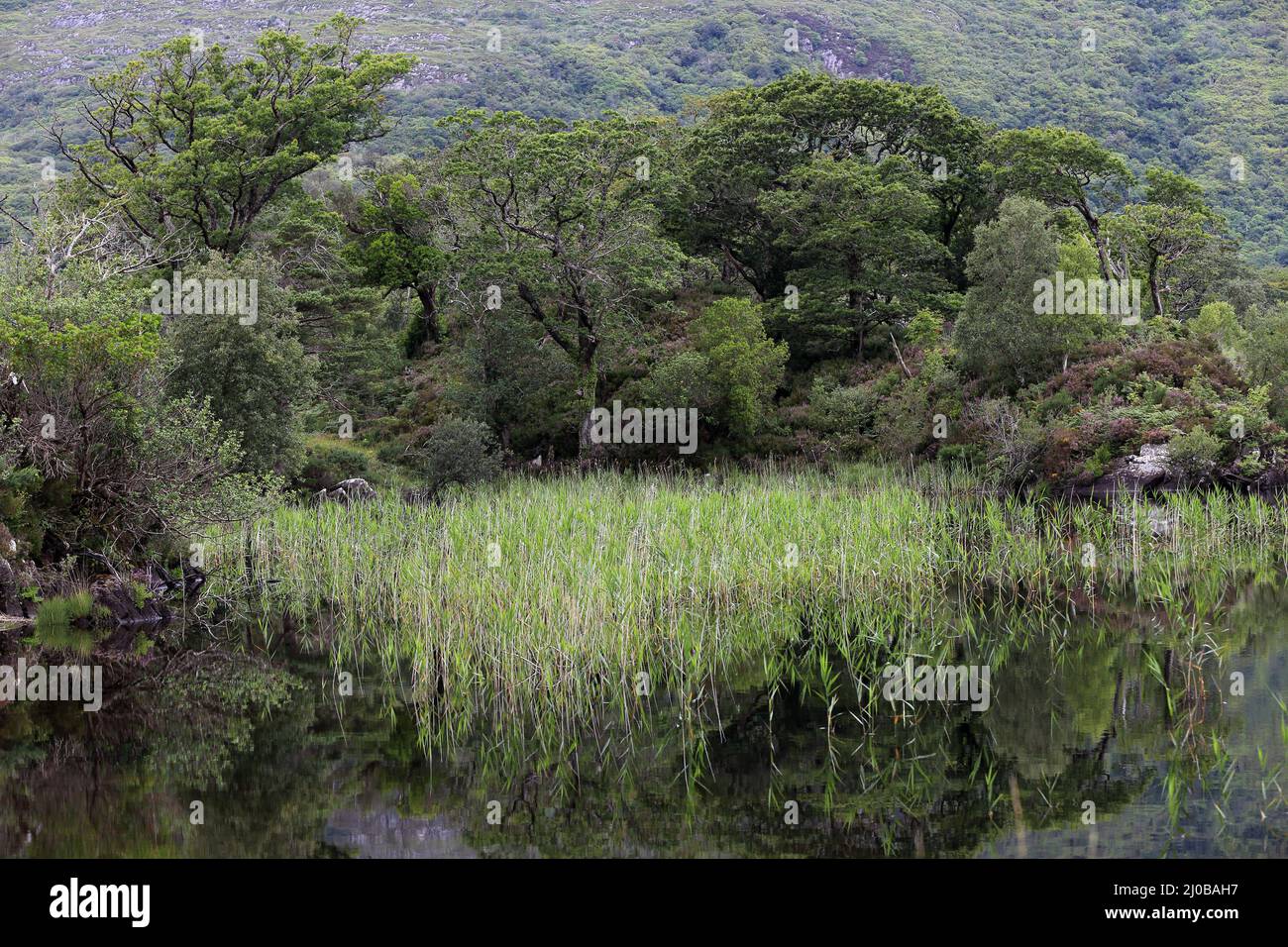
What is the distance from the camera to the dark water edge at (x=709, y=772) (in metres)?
7.86

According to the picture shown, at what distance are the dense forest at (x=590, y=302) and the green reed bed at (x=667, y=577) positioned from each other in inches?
101

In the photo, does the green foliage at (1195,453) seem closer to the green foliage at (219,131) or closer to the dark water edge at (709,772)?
the dark water edge at (709,772)

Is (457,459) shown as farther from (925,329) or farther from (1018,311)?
(925,329)

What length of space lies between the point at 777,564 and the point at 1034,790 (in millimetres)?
5977

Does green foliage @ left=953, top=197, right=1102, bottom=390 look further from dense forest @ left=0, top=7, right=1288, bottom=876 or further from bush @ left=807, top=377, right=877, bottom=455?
bush @ left=807, top=377, right=877, bottom=455

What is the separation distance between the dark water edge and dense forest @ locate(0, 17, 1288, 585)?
669cm

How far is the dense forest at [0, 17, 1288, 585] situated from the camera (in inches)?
773

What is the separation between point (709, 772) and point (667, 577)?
4.09m

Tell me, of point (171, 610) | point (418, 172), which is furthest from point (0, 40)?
point (171, 610)

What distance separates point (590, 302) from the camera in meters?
29.3

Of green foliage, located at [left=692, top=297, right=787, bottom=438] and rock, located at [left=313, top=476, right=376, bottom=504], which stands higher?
green foliage, located at [left=692, top=297, right=787, bottom=438]

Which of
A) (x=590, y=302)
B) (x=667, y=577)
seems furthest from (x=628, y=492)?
(x=590, y=302)

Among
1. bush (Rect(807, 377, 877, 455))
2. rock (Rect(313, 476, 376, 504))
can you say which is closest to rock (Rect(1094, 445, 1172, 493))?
bush (Rect(807, 377, 877, 455))
